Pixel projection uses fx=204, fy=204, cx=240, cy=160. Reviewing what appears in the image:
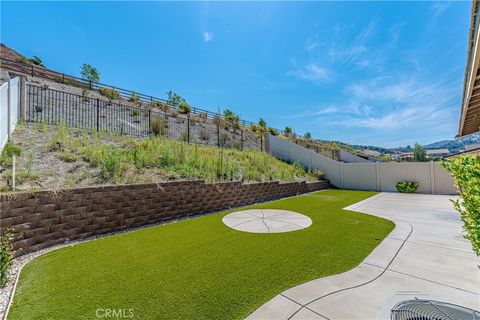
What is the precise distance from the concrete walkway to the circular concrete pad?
1.82m

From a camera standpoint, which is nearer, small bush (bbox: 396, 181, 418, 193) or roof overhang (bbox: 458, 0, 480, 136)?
roof overhang (bbox: 458, 0, 480, 136)

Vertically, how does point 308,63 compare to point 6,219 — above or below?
above

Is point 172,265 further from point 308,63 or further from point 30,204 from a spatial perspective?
point 308,63

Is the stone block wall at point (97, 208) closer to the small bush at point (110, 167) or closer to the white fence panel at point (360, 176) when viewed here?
the small bush at point (110, 167)

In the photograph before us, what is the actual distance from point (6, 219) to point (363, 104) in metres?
18.8

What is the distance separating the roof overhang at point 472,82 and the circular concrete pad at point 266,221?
446 centimetres

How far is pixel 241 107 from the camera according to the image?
17.7 m

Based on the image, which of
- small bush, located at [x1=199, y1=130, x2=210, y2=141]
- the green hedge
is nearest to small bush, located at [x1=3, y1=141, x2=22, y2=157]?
the green hedge

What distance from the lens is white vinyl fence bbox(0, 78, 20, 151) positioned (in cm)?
455

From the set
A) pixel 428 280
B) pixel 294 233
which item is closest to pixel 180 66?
pixel 294 233

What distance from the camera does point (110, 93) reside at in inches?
616

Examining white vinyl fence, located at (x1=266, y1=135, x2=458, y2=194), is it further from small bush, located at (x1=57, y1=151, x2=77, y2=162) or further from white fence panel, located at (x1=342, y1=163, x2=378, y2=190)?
small bush, located at (x1=57, y1=151, x2=77, y2=162)

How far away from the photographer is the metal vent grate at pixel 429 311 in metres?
1.88

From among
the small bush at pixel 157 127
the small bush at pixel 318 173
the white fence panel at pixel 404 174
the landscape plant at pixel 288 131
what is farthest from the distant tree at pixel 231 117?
the white fence panel at pixel 404 174
